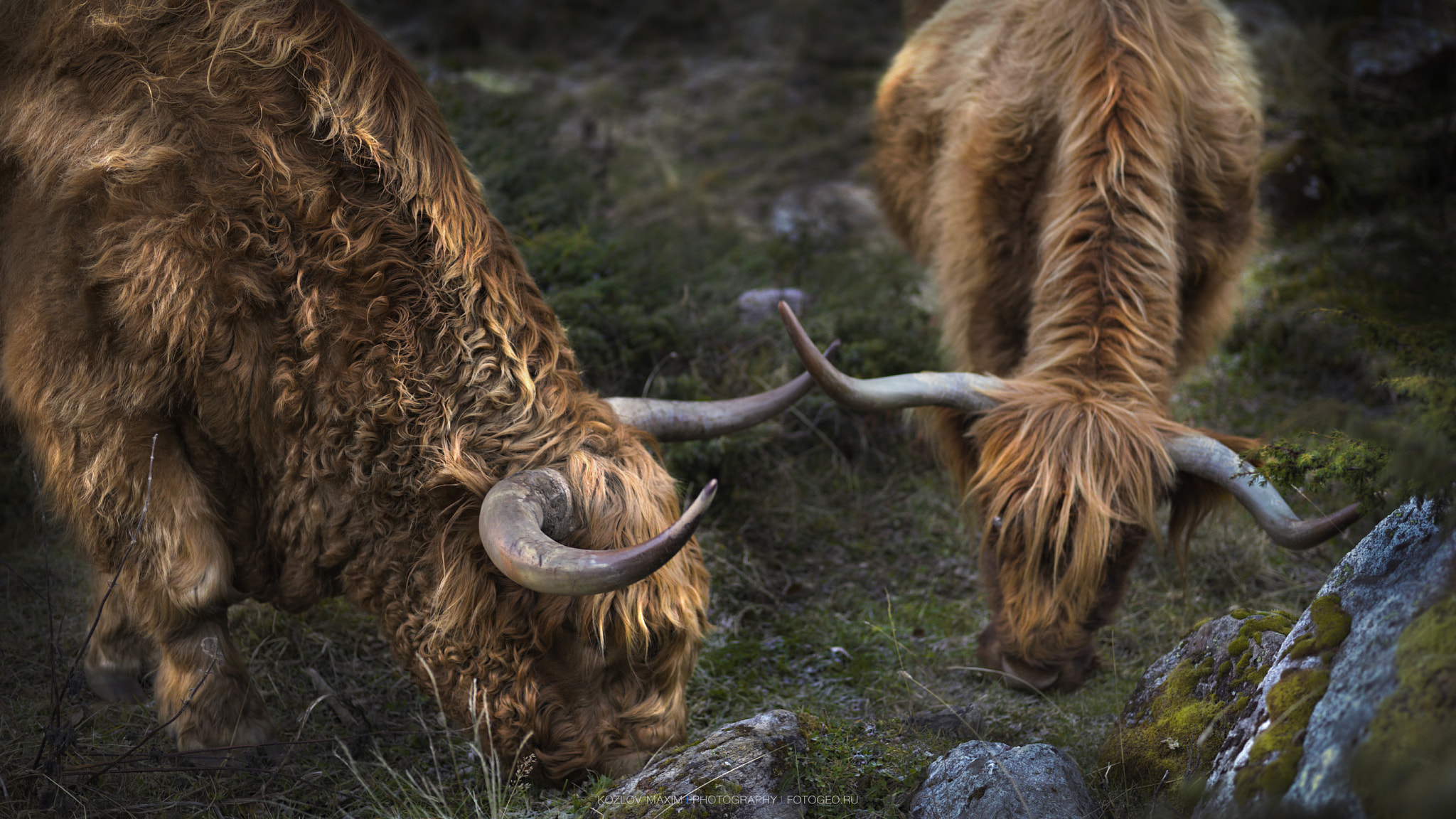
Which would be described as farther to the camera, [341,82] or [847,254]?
[847,254]

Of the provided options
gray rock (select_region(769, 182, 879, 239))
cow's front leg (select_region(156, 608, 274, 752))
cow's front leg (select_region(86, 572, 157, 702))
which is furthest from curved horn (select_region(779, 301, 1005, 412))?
gray rock (select_region(769, 182, 879, 239))

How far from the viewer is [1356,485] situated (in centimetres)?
214

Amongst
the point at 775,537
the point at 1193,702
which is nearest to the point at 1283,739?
the point at 1193,702

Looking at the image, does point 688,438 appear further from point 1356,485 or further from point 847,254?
point 847,254

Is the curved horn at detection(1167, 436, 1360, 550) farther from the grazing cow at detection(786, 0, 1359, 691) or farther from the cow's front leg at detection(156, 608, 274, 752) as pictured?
the cow's front leg at detection(156, 608, 274, 752)

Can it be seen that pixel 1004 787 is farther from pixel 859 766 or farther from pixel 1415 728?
pixel 1415 728

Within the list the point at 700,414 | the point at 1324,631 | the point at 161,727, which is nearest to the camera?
the point at 1324,631

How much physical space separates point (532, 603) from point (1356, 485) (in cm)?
205

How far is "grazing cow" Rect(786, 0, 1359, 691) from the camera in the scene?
3.24 m

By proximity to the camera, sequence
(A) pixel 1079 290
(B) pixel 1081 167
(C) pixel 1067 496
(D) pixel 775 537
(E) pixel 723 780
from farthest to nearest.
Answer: (D) pixel 775 537, (B) pixel 1081 167, (A) pixel 1079 290, (C) pixel 1067 496, (E) pixel 723 780

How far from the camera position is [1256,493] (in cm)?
304

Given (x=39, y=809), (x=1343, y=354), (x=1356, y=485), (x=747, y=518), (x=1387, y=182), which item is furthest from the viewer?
(x=1387, y=182)

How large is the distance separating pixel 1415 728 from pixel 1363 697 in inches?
7.9

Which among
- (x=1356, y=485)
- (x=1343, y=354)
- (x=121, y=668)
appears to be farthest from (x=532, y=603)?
(x=1343, y=354)
